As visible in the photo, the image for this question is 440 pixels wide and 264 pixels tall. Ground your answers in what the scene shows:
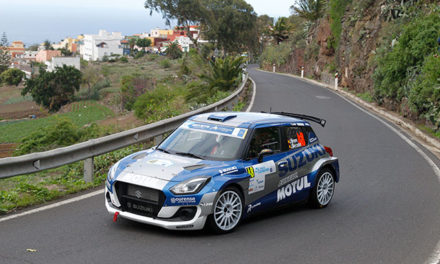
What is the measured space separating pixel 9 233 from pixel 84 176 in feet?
9.43

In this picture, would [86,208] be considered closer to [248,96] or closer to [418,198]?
[418,198]

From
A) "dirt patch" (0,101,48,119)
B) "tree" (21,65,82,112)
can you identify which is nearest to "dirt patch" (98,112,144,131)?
"dirt patch" (0,101,48,119)

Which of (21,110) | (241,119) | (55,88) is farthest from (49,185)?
(21,110)

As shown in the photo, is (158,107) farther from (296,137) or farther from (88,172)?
(296,137)

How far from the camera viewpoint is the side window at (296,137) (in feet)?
28.8

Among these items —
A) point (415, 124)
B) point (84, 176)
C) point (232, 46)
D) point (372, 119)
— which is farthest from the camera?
point (232, 46)

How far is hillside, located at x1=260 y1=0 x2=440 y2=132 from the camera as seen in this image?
19.1 m

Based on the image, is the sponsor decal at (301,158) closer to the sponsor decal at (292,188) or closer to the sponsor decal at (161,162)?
the sponsor decal at (292,188)

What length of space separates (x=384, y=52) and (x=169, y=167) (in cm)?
2036

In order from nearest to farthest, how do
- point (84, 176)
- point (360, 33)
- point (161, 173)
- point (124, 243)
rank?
point (124, 243) < point (161, 173) < point (84, 176) < point (360, 33)

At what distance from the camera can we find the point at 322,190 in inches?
362

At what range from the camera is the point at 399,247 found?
7.23 metres

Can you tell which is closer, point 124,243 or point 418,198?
point 124,243

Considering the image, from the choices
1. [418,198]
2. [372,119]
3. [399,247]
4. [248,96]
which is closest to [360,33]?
[248,96]
